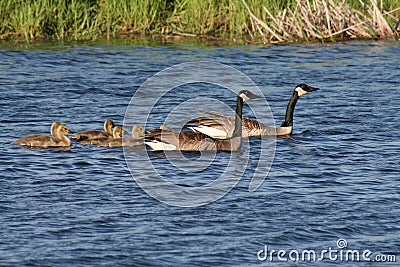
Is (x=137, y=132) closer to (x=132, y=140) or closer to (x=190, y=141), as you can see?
(x=132, y=140)

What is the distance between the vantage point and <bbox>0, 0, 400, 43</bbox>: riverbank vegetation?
867 inches

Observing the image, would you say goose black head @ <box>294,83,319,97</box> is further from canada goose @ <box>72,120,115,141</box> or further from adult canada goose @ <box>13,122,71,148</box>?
adult canada goose @ <box>13,122,71,148</box>

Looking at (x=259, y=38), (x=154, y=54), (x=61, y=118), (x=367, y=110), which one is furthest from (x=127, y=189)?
(x=259, y=38)

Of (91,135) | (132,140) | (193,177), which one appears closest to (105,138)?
(91,135)

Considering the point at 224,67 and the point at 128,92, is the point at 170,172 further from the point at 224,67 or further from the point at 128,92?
the point at 224,67

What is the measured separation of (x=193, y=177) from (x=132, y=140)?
219 cm

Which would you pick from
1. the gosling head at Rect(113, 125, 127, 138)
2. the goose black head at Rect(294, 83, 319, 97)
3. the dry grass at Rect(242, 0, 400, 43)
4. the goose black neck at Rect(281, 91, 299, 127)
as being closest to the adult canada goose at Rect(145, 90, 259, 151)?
the gosling head at Rect(113, 125, 127, 138)

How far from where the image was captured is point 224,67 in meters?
20.0

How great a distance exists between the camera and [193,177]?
11852 millimetres

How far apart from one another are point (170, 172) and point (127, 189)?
125 cm

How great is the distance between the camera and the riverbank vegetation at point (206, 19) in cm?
2203

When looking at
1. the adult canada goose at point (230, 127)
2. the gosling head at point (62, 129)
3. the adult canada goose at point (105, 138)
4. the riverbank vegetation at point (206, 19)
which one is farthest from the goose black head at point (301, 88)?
the riverbank vegetation at point (206, 19)

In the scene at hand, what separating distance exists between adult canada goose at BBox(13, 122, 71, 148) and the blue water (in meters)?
0.14

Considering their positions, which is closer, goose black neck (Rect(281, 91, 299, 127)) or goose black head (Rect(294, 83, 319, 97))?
goose black neck (Rect(281, 91, 299, 127))
